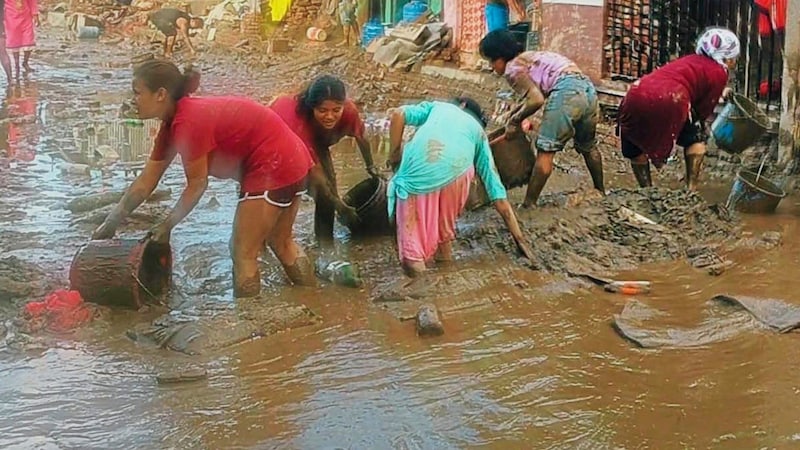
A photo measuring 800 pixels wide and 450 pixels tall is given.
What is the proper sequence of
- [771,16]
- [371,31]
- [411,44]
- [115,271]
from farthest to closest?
[371,31]
[411,44]
[771,16]
[115,271]

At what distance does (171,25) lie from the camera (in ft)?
→ 69.7

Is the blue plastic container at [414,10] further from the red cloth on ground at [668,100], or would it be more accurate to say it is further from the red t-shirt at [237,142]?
the red t-shirt at [237,142]

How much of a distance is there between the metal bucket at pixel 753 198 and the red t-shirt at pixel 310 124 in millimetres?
2952

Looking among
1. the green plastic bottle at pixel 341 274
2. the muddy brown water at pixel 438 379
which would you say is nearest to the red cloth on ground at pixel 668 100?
the muddy brown water at pixel 438 379

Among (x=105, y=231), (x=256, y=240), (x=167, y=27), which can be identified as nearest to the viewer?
(x=256, y=240)

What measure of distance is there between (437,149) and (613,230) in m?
1.74

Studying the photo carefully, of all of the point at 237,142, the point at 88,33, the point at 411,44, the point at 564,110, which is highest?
the point at 237,142

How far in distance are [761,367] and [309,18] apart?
1777 centimetres

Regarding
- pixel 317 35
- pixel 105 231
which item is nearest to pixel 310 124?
pixel 105 231

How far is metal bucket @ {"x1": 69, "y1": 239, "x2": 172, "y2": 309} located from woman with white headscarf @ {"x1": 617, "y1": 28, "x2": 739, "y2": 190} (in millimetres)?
3844

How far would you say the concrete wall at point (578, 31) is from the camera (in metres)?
12.1

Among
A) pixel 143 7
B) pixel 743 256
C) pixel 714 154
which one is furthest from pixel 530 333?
pixel 143 7

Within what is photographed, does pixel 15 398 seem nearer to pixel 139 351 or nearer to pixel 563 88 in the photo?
pixel 139 351

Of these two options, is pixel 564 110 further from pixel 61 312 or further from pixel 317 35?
pixel 317 35
